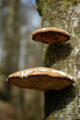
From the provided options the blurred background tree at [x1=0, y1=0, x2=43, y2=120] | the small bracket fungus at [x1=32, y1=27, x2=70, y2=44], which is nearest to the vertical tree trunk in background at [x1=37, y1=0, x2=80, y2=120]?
the small bracket fungus at [x1=32, y1=27, x2=70, y2=44]

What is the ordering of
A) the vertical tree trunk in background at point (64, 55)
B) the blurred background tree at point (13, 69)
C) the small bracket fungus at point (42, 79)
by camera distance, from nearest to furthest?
the small bracket fungus at point (42, 79) → the vertical tree trunk in background at point (64, 55) → the blurred background tree at point (13, 69)

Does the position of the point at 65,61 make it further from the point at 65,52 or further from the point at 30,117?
the point at 30,117

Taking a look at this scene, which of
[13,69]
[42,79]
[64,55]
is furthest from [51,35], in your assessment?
[13,69]

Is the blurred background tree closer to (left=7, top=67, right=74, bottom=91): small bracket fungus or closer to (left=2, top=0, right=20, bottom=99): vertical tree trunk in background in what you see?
(left=2, top=0, right=20, bottom=99): vertical tree trunk in background

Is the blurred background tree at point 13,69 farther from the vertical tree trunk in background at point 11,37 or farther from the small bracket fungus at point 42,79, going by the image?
the small bracket fungus at point 42,79

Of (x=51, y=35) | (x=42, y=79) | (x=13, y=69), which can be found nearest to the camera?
(x=42, y=79)

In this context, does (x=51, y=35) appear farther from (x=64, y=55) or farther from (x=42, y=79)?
(x=42, y=79)

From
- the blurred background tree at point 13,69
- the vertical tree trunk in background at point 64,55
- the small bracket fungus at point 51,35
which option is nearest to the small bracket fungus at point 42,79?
the vertical tree trunk in background at point 64,55
